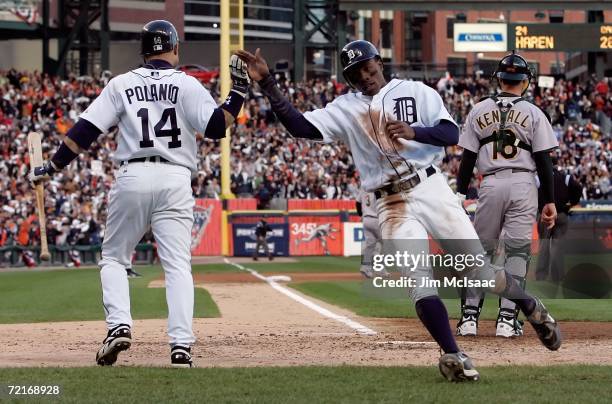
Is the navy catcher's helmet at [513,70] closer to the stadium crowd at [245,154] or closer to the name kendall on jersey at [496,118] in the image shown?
the name kendall on jersey at [496,118]

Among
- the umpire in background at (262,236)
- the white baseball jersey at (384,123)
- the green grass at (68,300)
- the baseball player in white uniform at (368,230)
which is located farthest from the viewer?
the umpire in background at (262,236)

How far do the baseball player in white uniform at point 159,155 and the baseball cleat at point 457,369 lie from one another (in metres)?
1.90

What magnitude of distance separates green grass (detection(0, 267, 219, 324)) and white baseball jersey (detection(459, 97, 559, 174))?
4.73 metres

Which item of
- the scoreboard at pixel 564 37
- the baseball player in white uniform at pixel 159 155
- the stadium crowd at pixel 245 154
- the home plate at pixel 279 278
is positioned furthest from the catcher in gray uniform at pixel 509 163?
the scoreboard at pixel 564 37

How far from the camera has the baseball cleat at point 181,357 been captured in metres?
7.85

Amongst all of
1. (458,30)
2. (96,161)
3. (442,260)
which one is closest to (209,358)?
(442,260)

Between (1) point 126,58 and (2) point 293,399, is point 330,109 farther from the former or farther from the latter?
(1) point 126,58

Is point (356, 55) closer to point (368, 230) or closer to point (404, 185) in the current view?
point (404, 185)

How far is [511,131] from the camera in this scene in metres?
9.85

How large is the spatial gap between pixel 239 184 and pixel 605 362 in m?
31.6

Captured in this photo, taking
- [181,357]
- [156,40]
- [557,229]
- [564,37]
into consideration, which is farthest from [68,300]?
[564,37]

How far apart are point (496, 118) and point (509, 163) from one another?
380 mm

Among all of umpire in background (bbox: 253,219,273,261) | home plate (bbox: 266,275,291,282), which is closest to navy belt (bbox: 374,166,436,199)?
home plate (bbox: 266,275,291,282)

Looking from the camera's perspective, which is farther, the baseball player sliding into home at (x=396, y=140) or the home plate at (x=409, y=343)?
the home plate at (x=409, y=343)
